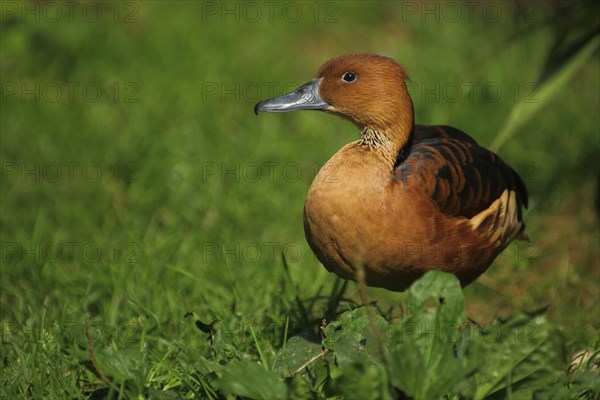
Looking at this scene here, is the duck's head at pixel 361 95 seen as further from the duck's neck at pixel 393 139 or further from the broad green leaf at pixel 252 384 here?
the broad green leaf at pixel 252 384

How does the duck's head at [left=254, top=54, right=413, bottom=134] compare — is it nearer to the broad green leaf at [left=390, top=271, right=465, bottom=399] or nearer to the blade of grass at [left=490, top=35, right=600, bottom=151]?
the broad green leaf at [left=390, top=271, right=465, bottom=399]

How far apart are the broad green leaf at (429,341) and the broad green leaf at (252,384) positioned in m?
0.37

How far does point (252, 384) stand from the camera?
2697 millimetres

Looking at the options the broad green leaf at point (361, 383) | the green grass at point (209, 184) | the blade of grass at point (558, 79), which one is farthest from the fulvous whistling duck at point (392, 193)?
the blade of grass at point (558, 79)

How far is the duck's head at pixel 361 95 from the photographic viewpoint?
3.35m

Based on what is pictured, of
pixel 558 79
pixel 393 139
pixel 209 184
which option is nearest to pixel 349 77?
pixel 393 139

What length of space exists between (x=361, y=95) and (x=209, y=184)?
1892 millimetres

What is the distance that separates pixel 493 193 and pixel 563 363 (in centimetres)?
93

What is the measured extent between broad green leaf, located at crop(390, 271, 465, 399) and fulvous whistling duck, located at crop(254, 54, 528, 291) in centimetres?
33

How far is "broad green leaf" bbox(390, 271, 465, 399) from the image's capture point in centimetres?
264

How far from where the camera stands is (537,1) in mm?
6836

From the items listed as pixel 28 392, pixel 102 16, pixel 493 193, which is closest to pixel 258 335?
pixel 28 392

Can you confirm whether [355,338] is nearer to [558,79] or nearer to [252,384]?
[252,384]

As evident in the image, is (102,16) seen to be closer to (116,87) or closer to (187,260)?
(116,87)
